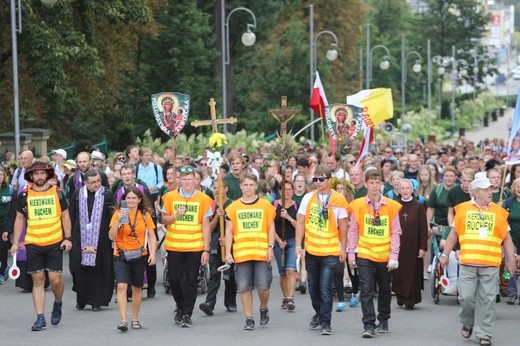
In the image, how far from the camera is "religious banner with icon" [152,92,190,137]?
17953mm

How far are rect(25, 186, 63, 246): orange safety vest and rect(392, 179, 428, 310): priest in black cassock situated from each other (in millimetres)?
4009

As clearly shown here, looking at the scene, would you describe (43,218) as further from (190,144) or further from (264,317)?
(190,144)

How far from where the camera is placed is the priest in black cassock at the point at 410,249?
1666 centimetres

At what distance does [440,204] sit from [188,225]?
13.0 feet

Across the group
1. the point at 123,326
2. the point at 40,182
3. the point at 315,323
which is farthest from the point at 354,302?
the point at 40,182

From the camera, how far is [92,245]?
16672 mm

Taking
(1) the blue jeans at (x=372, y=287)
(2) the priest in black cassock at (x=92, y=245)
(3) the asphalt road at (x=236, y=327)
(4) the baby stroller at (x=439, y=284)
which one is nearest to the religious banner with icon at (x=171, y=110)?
(2) the priest in black cassock at (x=92, y=245)

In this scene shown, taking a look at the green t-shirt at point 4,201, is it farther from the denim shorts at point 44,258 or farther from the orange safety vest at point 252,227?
the orange safety vest at point 252,227

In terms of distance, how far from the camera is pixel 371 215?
14.5 metres

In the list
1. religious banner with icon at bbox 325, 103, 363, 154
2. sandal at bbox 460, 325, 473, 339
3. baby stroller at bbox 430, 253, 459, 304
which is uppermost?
religious banner with icon at bbox 325, 103, 363, 154

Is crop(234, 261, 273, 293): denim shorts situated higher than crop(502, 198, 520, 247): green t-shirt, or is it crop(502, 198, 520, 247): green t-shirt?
crop(502, 198, 520, 247): green t-shirt

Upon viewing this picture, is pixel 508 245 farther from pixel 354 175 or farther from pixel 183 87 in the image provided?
pixel 183 87

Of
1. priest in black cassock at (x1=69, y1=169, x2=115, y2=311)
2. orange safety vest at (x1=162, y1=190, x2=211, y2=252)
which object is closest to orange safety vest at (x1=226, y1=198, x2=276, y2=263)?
orange safety vest at (x1=162, y1=190, x2=211, y2=252)

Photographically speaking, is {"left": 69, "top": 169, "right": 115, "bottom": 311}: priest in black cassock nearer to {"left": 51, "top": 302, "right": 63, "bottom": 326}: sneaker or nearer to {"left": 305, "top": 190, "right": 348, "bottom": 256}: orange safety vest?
{"left": 51, "top": 302, "right": 63, "bottom": 326}: sneaker
